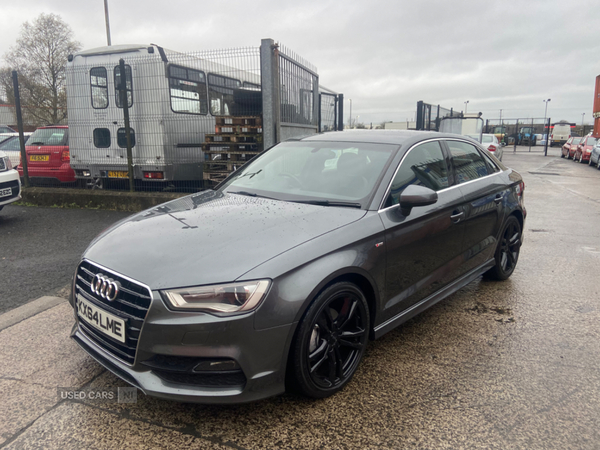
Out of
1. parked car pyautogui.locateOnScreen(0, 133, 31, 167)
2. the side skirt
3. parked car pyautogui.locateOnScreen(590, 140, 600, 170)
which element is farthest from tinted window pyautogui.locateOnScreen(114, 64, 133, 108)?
parked car pyautogui.locateOnScreen(590, 140, 600, 170)

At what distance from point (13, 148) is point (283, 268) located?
11116mm

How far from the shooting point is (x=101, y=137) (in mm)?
9352

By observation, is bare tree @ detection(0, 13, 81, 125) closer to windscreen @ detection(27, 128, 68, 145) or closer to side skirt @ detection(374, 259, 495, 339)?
windscreen @ detection(27, 128, 68, 145)

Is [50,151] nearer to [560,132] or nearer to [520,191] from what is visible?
[520,191]

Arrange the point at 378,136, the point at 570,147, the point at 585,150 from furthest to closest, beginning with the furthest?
the point at 570,147 → the point at 585,150 → the point at 378,136

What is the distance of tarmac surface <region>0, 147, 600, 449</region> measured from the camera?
234 centimetres

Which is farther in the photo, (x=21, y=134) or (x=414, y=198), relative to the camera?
(x=21, y=134)

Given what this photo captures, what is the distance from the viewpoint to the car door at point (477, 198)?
3.85 m

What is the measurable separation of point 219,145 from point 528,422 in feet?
23.5

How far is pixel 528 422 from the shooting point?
246 centimetres

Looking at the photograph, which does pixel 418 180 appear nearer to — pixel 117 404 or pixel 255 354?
pixel 255 354

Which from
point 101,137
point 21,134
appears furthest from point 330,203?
point 21,134

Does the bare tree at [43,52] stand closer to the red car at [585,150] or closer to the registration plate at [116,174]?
the registration plate at [116,174]

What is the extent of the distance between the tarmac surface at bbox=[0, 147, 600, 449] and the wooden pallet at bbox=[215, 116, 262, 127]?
5.09 m
